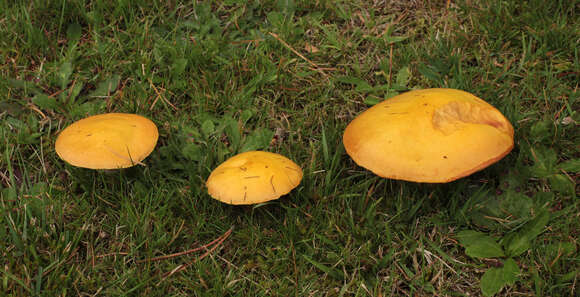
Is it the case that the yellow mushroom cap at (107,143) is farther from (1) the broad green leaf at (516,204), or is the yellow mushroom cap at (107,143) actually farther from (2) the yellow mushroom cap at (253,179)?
(1) the broad green leaf at (516,204)

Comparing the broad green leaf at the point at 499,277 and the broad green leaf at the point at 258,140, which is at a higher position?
the broad green leaf at the point at 258,140

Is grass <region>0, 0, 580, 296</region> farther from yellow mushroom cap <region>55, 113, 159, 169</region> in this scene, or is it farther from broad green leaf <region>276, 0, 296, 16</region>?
yellow mushroom cap <region>55, 113, 159, 169</region>

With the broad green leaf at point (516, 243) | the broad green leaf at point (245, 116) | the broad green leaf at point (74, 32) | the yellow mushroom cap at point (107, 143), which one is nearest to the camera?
the broad green leaf at point (516, 243)

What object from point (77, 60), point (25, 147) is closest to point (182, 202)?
point (25, 147)


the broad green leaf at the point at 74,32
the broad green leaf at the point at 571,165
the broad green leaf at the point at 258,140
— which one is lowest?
the broad green leaf at the point at 258,140

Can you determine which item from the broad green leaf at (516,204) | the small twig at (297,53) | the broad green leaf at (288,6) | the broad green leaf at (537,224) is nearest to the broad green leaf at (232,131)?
the small twig at (297,53)

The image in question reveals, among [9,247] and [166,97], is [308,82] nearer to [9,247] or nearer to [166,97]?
[166,97]
